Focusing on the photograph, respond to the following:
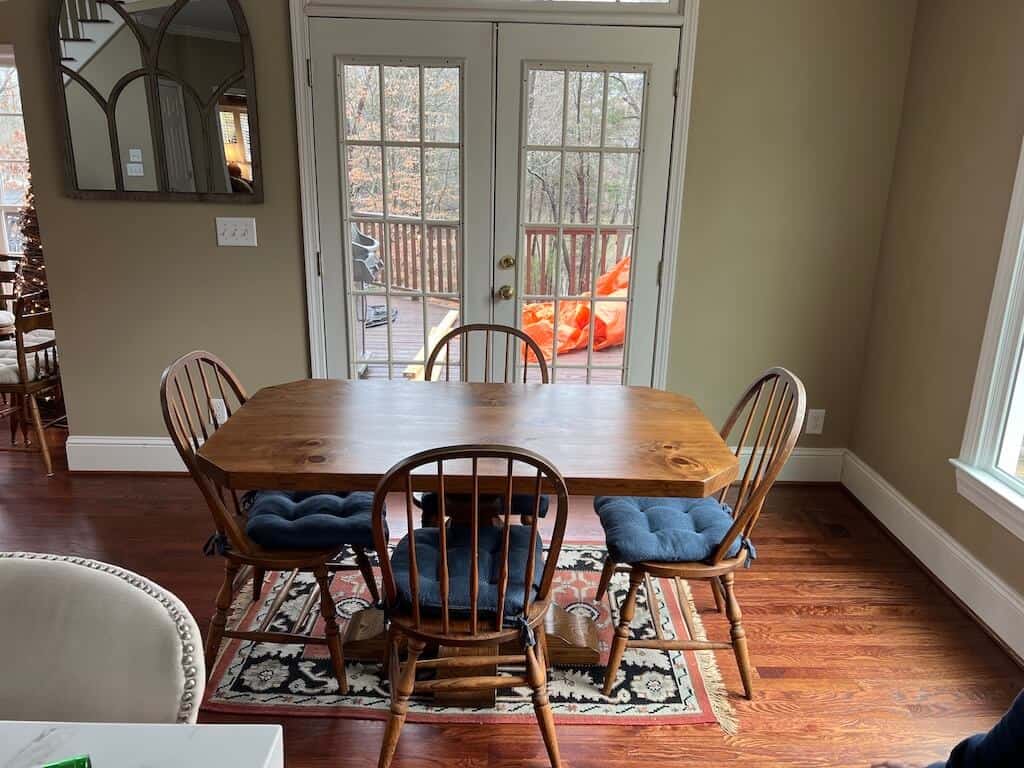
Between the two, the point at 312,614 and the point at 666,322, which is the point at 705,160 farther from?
the point at 312,614

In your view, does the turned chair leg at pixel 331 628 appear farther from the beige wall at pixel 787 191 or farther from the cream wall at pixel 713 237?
Answer: the beige wall at pixel 787 191

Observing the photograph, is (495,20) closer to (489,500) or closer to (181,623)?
(489,500)

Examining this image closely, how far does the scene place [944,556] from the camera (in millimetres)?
2508

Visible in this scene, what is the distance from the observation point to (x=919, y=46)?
281cm

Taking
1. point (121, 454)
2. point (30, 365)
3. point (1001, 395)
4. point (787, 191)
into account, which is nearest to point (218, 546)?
point (121, 454)

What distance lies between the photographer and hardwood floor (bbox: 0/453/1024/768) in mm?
1751

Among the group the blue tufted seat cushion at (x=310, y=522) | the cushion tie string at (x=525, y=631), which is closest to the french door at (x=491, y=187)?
the blue tufted seat cushion at (x=310, y=522)

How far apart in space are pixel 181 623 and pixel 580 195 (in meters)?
2.51

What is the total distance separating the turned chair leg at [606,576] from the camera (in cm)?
200

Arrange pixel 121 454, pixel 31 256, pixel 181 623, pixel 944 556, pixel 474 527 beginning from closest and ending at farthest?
pixel 181 623 < pixel 474 527 < pixel 944 556 < pixel 121 454 < pixel 31 256

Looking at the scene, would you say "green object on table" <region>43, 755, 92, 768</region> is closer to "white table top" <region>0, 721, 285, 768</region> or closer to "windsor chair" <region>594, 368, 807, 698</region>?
"white table top" <region>0, 721, 285, 768</region>

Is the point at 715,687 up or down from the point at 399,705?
down

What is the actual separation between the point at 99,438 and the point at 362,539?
84.8 inches

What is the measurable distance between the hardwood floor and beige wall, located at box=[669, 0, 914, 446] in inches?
28.1
